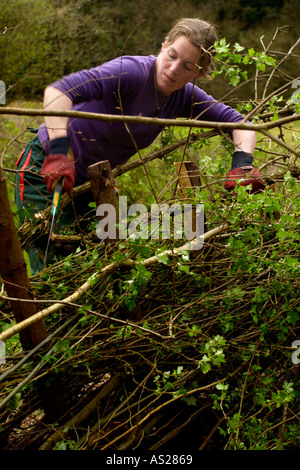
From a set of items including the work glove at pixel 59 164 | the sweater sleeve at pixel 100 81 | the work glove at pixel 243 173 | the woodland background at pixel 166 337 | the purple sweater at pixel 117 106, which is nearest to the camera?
the woodland background at pixel 166 337

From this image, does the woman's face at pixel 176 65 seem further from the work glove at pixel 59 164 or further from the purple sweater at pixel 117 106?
the work glove at pixel 59 164

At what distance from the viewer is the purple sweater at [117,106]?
7.07 feet

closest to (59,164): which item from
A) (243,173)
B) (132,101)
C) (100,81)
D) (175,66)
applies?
(100,81)

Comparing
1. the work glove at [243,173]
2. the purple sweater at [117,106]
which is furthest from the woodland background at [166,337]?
the purple sweater at [117,106]

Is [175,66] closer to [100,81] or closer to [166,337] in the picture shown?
[100,81]

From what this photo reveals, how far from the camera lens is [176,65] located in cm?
228

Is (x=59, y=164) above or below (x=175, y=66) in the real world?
below

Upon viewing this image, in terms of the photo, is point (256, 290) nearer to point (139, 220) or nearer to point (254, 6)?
point (139, 220)

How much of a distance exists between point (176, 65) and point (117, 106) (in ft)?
1.11

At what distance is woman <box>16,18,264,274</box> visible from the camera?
2119mm

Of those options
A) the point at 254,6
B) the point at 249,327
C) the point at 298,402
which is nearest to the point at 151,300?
the point at 249,327

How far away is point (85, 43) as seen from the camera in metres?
10.7

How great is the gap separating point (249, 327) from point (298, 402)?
38 cm

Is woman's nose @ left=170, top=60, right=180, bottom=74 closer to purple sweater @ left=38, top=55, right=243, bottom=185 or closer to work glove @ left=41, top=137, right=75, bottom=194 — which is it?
purple sweater @ left=38, top=55, right=243, bottom=185
